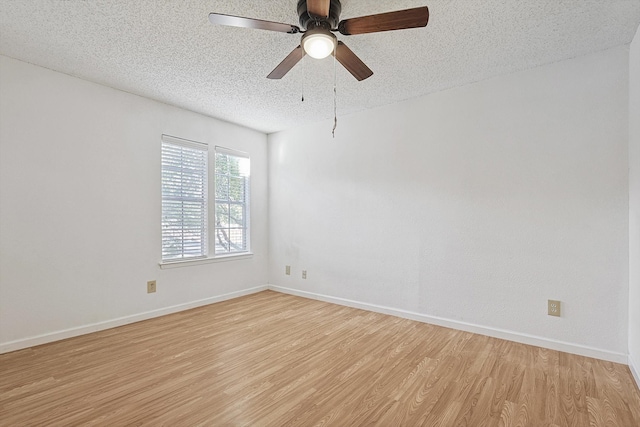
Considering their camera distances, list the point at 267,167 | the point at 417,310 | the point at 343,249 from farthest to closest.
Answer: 1. the point at 267,167
2. the point at 343,249
3. the point at 417,310

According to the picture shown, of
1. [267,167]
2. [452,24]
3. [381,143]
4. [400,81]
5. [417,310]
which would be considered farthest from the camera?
[267,167]

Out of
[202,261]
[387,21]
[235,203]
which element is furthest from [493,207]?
[202,261]

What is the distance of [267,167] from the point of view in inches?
195

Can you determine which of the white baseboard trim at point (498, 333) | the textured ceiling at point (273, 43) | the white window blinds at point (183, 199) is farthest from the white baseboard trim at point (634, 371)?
the white window blinds at point (183, 199)

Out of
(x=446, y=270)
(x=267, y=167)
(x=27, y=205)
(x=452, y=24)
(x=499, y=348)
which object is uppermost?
(x=452, y=24)

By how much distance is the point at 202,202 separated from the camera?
13.1ft

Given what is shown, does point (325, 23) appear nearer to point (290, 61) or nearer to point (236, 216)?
point (290, 61)

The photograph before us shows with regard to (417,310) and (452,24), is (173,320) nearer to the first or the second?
(417,310)

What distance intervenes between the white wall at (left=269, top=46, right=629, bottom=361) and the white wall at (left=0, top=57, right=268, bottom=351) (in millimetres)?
2046

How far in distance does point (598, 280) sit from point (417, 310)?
1.57 meters

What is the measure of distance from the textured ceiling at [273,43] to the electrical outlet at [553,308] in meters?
2.05

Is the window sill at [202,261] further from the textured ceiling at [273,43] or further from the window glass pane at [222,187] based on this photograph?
the textured ceiling at [273,43]

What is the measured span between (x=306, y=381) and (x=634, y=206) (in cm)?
265

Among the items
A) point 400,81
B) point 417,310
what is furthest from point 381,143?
point 417,310
